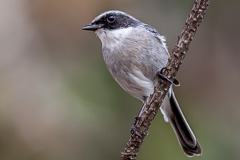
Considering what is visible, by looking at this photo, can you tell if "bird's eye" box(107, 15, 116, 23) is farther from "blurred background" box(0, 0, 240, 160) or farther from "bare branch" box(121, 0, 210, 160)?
"bare branch" box(121, 0, 210, 160)

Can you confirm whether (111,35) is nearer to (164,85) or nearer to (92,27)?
(92,27)

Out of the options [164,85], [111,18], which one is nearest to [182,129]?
[111,18]

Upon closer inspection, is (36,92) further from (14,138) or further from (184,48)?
(184,48)

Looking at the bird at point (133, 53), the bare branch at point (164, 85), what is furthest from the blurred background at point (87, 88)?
the bare branch at point (164, 85)

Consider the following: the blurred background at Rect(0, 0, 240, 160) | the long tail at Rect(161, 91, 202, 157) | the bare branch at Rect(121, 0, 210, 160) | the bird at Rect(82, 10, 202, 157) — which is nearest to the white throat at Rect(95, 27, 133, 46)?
the bird at Rect(82, 10, 202, 157)

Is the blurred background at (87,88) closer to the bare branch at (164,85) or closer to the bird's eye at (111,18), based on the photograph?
the bird's eye at (111,18)

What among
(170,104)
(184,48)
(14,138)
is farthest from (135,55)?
A: (14,138)
